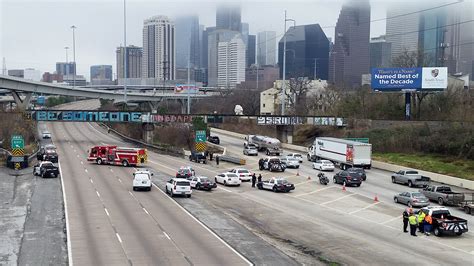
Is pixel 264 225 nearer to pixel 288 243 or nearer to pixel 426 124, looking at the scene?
pixel 288 243

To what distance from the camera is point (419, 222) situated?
107ft

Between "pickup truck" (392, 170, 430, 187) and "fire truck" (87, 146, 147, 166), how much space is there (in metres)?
26.2

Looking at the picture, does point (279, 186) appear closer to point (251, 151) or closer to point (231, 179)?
point (231, 179)

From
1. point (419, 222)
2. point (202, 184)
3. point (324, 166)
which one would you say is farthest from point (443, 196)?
point (324, 166)

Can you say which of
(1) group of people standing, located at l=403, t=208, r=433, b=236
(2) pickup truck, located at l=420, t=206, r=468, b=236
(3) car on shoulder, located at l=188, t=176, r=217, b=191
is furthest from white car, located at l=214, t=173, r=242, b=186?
(2) pickup truck, located at l=420, t=206, r=468, b=236

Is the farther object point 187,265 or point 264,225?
point 264,225

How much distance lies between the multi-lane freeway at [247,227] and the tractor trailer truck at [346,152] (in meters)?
6.50

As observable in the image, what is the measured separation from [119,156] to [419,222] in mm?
37390

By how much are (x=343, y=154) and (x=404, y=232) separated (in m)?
29.8

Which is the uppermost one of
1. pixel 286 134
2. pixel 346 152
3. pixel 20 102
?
pixel 20 102

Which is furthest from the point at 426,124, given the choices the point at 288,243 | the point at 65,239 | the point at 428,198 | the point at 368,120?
the point at 65,239

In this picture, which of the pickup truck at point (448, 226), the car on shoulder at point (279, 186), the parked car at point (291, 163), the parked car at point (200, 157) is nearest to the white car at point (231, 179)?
the car on shoulder at point (279, 186)

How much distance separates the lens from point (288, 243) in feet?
95.7

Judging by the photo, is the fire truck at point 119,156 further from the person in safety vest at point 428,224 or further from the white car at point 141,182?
the person in safety vest at point 428,224
